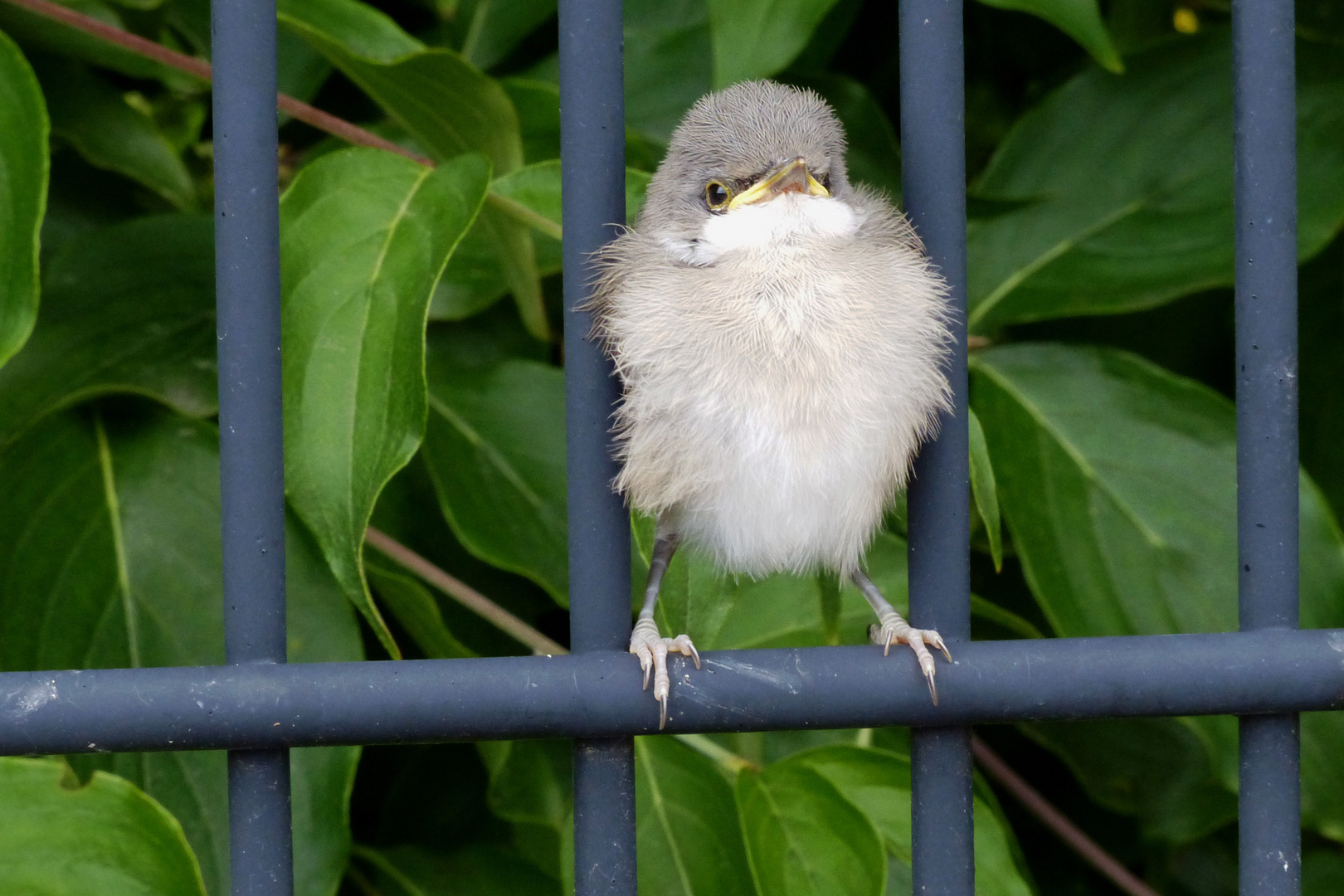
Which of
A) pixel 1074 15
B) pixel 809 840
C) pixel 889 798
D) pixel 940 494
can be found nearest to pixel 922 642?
pixel 940 494

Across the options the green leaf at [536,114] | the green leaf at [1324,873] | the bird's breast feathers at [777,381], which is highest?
the green leaf at [536,114]

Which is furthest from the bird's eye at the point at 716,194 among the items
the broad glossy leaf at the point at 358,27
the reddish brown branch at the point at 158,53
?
the broad glossy leaf at the point at 358,27

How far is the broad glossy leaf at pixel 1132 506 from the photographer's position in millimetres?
1827

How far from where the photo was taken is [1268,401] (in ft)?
4.03

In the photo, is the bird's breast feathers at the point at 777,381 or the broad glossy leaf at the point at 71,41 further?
the broad glossy leaf at the point at 71,41

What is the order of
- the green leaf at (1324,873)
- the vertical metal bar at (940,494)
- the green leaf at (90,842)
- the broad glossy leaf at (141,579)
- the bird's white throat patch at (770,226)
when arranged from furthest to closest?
the green leaf at (1324,873) → the broad glossy leaf at (141,579) → the bird's white throat patch at (770,226) → the green leaf at (90,842) → the vertical metal bar at (940,494)

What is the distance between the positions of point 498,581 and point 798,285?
2.78ft

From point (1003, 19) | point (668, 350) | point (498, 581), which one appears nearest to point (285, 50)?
point (498, 581)

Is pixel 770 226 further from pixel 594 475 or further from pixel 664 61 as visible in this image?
pixel 664 61

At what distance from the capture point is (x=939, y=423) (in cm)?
130

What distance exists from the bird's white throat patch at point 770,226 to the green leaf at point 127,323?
0.73m

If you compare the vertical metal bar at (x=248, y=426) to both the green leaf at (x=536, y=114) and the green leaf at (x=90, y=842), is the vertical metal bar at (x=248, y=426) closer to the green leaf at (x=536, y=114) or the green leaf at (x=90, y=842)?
the green leaf at (x=90, y=842)

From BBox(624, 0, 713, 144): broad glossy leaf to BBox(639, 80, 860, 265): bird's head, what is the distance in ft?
1.82

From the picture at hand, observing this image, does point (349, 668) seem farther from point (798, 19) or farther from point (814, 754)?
point (798, 19)
